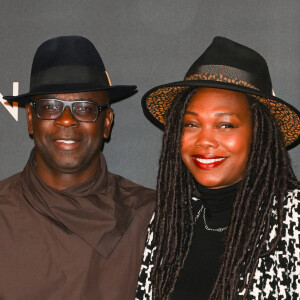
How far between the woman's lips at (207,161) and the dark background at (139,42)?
0.83 meters

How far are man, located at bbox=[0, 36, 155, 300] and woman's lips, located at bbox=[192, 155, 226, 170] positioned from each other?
20.0 inches

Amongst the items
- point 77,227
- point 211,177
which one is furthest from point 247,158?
point 77,227

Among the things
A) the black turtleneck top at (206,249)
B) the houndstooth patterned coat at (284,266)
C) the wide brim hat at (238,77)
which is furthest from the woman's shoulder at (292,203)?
the wide brim hat at (238,77)

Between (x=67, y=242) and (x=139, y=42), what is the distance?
1.13 meters

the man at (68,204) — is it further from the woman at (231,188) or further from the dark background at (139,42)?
the dark background at (139,42)

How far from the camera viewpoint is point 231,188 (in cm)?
197

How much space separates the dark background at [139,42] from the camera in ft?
8.66

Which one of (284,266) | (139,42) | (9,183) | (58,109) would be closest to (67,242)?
(9,183)

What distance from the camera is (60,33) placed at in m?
2.79

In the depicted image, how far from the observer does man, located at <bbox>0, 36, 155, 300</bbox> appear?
2148 mm

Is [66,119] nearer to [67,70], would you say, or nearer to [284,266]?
[67,70]

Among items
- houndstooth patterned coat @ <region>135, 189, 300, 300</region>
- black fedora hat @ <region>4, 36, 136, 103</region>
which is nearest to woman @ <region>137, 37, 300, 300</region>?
houndstooth patterned coat @ <region>135, 189, 300, 300</region>

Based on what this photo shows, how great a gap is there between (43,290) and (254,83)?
1.16 meters

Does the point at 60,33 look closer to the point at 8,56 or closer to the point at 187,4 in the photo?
the point at 8,56
